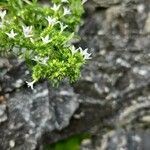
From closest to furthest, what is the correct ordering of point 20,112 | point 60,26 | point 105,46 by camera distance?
point 60,26 → point 20,112 → point 105,46

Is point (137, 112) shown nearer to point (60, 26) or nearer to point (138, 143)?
point (138, 143)

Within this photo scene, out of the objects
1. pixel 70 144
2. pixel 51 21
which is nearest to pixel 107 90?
pixel 70 144

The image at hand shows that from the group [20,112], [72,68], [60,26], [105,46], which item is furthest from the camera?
[105,46]

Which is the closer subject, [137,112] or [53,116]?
[53,116]

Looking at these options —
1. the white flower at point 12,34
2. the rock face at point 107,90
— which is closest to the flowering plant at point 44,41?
the white flower at point 12,34

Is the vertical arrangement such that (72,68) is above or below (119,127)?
above

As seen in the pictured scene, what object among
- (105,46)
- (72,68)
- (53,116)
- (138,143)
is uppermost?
(105,46)

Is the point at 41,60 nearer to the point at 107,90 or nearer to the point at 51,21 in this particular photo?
the point at 51,21

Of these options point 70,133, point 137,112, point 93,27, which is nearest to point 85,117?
point 70,133

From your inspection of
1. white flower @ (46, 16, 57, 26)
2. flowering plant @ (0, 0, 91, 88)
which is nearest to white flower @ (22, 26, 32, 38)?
flowering plant @ (0, 0, 91, 88)
